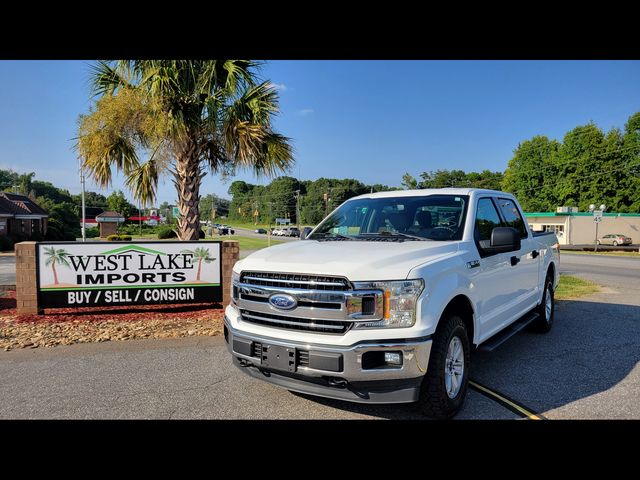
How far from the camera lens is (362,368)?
3004 mm

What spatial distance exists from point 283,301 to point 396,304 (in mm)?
847

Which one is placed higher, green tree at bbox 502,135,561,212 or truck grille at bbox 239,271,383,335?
green tree at bbox 502,135,561,212

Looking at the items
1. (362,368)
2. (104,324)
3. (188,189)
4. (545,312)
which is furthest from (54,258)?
(545,312)

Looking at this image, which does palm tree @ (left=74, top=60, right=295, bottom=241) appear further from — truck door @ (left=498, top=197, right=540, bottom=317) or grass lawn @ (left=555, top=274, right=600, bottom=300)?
grass lawn @ (left=555, top=274, right=600, bottom=300)

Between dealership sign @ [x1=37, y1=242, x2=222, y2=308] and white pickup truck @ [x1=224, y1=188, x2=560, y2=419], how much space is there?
410 centimetres

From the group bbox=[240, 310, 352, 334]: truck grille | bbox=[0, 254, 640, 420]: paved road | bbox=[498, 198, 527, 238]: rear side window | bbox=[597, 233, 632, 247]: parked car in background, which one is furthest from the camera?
bbox=[597, 233, 632, 247]: parked car in background

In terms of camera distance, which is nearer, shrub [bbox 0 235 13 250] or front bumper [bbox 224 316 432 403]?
front bumper [bbox 224 316 432 403]

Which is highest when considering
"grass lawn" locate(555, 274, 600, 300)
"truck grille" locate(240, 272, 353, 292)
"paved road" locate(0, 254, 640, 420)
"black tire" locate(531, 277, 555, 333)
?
"truck grille" locate(240, 272, 353, 292)

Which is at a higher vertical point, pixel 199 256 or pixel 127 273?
pixel 199 256

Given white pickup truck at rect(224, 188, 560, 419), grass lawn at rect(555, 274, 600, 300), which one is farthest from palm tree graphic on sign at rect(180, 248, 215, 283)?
grass lawn at rect(555, 274, 600, 300)

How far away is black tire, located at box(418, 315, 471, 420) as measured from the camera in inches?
126

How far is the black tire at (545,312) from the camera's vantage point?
241 inches

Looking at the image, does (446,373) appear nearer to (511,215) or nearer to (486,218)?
(486,218)
